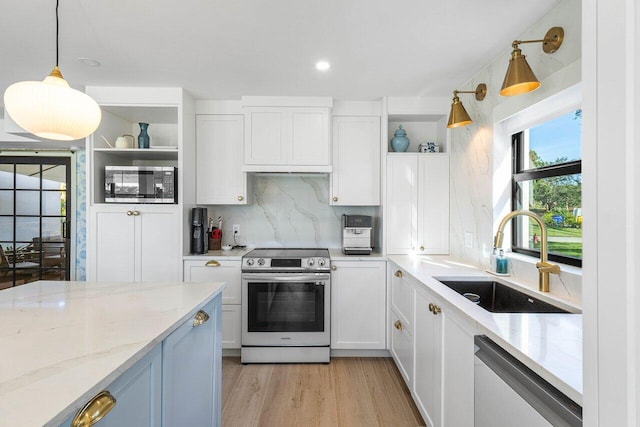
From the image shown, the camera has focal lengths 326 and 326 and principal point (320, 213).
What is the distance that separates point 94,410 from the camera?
2.36ft

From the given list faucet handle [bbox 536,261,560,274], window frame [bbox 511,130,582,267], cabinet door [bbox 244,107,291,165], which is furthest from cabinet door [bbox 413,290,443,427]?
cabinet door [bbox 244,107,291,165]

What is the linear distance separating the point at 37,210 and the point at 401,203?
14.2ft

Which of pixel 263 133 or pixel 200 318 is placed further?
pixel 263 133

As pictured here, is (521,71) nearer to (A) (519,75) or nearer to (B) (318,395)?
(A) (519,75)

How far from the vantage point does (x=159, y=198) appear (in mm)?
2818

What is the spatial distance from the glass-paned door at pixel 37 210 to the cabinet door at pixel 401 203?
381 cm

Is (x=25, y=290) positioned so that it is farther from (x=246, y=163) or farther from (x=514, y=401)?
(x=514, y=401)

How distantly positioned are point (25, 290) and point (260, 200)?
2124 millimetres

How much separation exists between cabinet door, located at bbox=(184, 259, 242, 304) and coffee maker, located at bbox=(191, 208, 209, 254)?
→ 162 mm

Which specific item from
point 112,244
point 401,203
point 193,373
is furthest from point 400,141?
point 112,244

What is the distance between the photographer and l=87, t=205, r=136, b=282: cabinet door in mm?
2766

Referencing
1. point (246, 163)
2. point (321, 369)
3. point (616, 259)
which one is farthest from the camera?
point (246, 163)

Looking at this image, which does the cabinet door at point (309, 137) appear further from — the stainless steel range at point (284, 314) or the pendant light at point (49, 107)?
the pendant light at point (49, 107)

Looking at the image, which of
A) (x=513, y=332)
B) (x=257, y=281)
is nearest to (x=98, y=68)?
(x=257, y=281)
